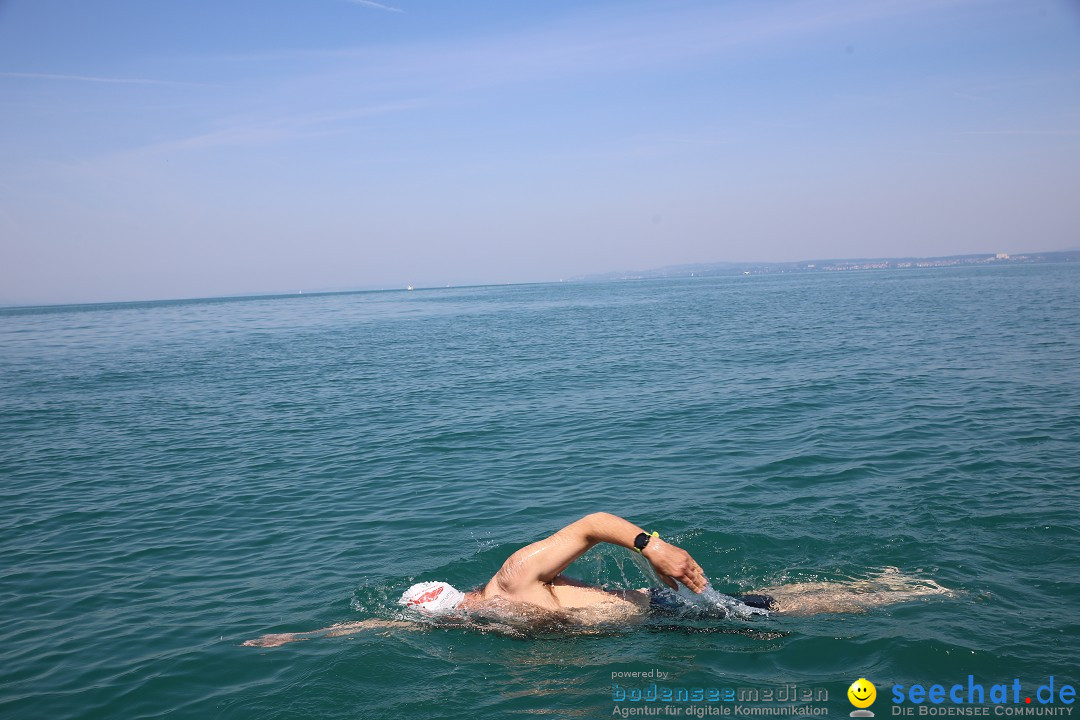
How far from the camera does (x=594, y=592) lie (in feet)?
24.5

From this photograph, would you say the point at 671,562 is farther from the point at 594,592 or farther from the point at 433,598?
the point at 433,598

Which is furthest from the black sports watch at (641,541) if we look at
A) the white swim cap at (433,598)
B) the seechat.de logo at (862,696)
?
the white swim cap at (433,598)

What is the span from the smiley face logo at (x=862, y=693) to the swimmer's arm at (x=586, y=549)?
5.24ft

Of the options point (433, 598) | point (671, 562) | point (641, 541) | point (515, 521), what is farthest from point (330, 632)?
point (671, 562)

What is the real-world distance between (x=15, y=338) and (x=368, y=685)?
248 feet

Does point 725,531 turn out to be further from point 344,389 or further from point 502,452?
point 344,389

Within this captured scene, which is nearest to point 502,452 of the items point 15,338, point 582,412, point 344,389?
point 582,412

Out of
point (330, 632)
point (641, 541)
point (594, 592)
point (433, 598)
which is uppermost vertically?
point (641, 541)

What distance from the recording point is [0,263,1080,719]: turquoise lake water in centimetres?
682

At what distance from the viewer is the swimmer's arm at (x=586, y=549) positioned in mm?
6297

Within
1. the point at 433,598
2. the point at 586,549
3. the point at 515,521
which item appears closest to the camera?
the point at 586,549

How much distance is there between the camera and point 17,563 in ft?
35.2

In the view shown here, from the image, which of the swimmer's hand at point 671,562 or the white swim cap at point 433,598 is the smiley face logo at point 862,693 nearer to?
the swimmer's hand at point 671,562

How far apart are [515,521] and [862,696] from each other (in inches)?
247
